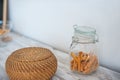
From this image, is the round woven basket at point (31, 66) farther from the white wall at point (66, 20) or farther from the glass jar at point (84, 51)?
the white wall at point (66, 20)

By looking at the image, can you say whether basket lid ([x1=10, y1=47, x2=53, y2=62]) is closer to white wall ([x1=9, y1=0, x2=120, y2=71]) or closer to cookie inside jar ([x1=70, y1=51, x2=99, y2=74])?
cookie inside jar ([x1=70, y1=51, x2=99, y2=74])

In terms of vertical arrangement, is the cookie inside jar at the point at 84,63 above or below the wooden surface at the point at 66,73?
above

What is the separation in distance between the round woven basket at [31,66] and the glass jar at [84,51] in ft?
0.39

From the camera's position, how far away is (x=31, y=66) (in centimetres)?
58

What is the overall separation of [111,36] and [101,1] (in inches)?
6.2

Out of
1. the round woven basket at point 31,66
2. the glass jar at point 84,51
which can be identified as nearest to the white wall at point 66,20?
the glass jar at point 84,51

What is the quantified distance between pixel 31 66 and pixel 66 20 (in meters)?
0.41

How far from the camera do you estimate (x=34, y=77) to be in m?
0.59

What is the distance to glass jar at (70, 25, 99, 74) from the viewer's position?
2.27 feet

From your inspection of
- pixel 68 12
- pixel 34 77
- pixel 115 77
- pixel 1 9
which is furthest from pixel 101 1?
pixel 1 9

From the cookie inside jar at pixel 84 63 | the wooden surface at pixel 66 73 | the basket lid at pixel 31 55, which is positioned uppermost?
the basket lid at pixel 31 55

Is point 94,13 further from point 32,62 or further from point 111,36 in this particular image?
point 32,62

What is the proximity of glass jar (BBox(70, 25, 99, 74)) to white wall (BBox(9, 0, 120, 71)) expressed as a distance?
0.06 meters

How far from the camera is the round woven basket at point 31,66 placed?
583 mm
